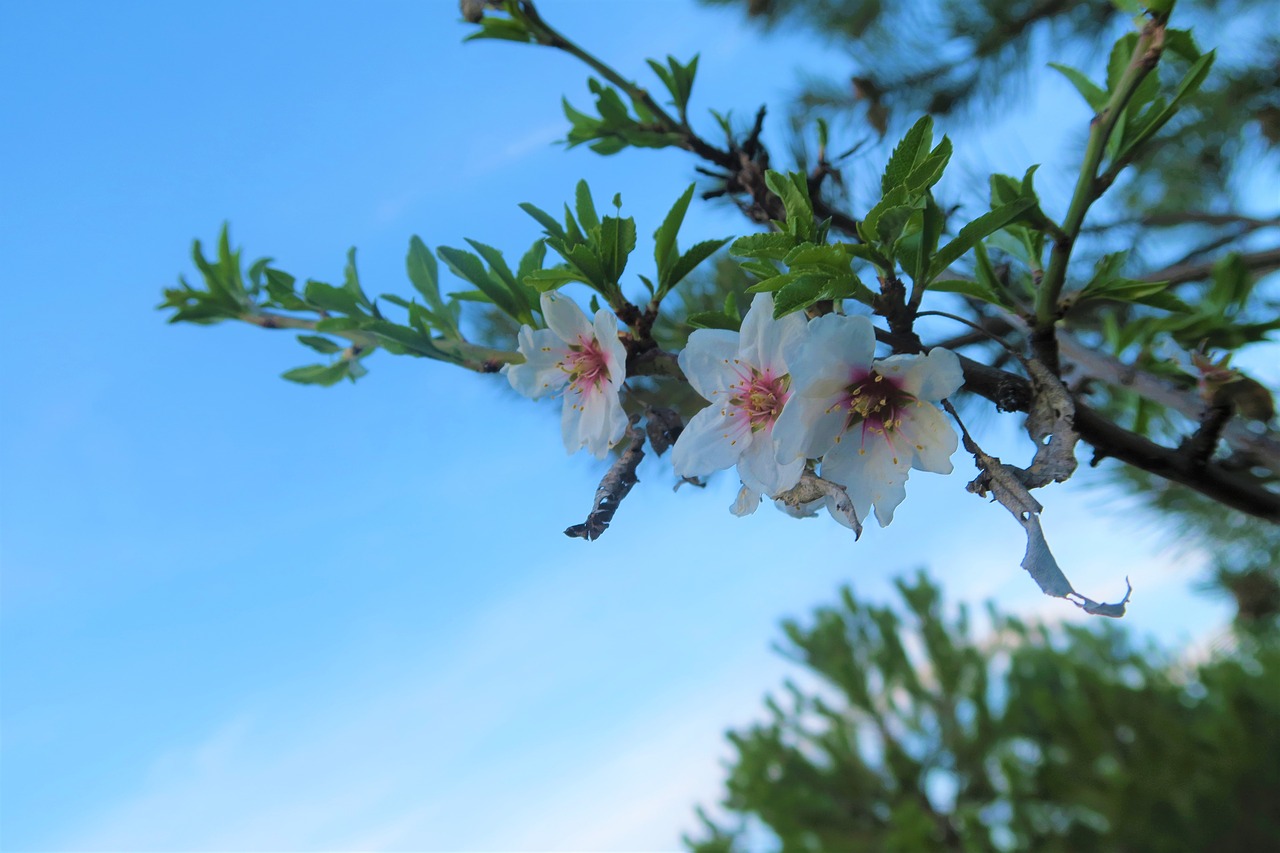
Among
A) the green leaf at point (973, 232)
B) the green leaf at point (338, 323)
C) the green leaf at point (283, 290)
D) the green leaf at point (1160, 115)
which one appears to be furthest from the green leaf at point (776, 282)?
the green leaf at point (283, 290)

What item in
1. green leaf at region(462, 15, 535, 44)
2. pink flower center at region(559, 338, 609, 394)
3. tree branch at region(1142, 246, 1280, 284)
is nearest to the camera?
pink flower center at region(559, 338, 609, 394)

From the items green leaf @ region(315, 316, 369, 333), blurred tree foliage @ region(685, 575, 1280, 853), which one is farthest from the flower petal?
blurred tree foliage @ region(685, 575, 1280, 853)

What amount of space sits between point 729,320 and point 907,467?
186 millimetres

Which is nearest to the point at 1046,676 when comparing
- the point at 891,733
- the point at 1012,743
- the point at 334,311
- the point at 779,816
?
the point at 1012,743

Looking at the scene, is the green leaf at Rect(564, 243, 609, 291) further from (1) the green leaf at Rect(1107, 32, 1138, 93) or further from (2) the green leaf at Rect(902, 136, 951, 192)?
(1) the green leaf at Rect(1107, 32, 1138, 93)

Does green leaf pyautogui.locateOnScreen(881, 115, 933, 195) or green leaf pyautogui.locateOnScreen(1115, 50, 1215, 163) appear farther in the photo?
green leaf pyautogui.locateOnScreen(1115, 50, 1215, 163)

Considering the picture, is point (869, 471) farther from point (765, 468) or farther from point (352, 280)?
point (352, 280)

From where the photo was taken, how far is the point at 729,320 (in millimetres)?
784

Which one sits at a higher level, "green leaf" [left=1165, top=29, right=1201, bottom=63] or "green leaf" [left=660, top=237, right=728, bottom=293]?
"green leaf" [left=660, top=237, right=728, bottom=293]

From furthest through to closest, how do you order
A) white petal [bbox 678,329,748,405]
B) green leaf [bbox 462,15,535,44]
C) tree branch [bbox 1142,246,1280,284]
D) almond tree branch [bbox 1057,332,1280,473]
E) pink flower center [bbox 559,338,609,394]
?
tree branch [bbox 1142,246,1280,284], green leaf [bbox 462,15,535,44], almond tree branch [bbox 1057,332,1280,473], pink flower center [bbox 559,338,609,394], white petal [bbox 678,329,748,405]

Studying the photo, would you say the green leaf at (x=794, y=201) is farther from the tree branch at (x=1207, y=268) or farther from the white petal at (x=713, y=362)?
the tree branch at (x=1207, y=268)

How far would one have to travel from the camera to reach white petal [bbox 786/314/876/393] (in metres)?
0.67

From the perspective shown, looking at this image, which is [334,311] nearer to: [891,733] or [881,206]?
[881,206]

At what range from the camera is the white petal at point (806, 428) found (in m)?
0.70
